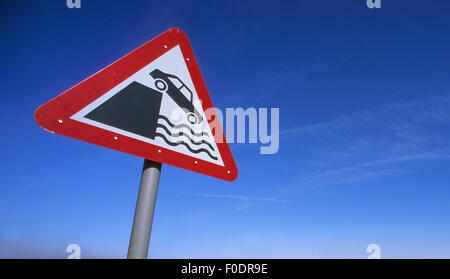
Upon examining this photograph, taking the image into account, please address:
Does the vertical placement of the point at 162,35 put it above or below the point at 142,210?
above

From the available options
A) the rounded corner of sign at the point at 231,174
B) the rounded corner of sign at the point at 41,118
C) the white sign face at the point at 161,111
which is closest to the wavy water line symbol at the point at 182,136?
the white sign face at the point at 161,111

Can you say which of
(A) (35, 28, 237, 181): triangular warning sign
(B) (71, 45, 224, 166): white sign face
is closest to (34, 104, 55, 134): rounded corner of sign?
(A) (35, 28, 237, 181): triangular warning sign

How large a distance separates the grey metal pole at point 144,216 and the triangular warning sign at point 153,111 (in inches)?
4.0

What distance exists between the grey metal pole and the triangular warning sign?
0.10 metres

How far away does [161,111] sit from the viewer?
1206 mm

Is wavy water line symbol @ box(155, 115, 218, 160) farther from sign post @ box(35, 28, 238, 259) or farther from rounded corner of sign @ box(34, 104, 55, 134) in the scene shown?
rounded corner of sign @ box(34, 104, 55, 134)

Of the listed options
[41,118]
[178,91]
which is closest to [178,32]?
[178,91]

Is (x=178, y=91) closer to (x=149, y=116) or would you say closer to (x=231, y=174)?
(x=149, y=116)

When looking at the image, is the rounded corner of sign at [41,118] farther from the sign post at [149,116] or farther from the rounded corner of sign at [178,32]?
the rounded corner of sign at [178,32]

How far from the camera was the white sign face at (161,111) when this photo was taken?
109 cm
